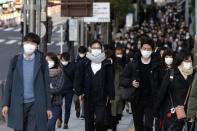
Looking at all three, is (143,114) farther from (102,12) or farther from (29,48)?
(102,12)

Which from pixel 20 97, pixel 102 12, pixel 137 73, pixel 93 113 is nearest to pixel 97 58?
A: pixel 137 73

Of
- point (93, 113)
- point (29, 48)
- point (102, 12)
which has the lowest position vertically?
point (93, 113)

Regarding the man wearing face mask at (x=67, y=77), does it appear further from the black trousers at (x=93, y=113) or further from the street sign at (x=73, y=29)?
the street sign at (x=73, y=29)

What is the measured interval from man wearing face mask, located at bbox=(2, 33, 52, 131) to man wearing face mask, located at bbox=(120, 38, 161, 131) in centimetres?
263

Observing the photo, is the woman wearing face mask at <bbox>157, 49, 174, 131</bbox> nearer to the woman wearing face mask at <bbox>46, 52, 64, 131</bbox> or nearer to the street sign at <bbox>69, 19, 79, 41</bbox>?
the woman wearing face mask at <bbox>46, 52, 64, 131</bbox>

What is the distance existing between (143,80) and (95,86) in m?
0.81

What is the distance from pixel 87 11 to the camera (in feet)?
68.7

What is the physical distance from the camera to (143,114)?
11.6 metres

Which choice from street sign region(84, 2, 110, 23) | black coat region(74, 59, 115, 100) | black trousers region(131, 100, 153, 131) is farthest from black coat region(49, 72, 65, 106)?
street sign region(84, 2, 110, 23)

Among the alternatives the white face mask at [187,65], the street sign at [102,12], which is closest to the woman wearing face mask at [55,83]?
the white face mask at [187,65]

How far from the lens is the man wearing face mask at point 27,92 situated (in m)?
8.87

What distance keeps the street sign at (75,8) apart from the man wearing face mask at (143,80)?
374 inches

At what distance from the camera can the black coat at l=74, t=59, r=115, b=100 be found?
11273mm

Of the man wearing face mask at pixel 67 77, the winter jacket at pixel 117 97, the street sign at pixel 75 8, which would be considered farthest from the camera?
the street sign at pixel 75 8
